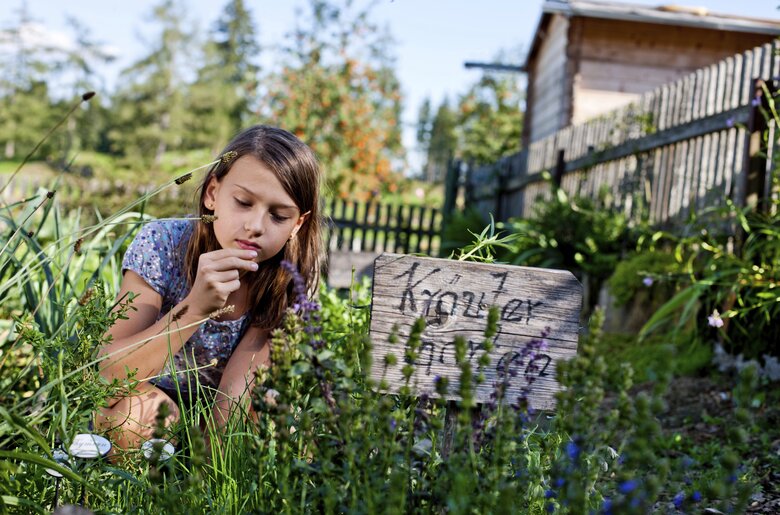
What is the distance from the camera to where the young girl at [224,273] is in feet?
7.14

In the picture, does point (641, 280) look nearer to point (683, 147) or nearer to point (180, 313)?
point (683, 147)

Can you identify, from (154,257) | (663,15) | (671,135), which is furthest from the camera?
(663,15)

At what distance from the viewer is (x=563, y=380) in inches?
55.8

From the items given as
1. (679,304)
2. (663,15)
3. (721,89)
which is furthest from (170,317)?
(663,15)

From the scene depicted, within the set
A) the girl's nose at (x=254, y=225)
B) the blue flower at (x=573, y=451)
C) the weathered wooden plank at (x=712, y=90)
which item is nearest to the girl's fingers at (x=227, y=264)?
the girl's nose at (x=254, y=225)

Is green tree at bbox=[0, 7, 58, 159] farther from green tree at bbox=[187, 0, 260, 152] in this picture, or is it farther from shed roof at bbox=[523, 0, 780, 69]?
shed roof at bbox=[523, 0, 780, 69]

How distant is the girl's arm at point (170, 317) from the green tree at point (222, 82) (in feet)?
158

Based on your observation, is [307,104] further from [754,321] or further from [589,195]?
[754,321]

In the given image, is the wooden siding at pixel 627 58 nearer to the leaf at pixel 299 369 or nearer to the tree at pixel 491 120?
the tree at pixel 491 120

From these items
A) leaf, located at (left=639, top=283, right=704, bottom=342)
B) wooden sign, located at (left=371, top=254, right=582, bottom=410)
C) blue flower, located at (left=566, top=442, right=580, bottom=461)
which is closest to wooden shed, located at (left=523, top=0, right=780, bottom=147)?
leaf, located at (left=639, top=283, right=704, bottom=342)

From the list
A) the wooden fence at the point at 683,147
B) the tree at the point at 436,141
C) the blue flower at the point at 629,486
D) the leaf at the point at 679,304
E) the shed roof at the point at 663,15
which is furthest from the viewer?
the tree at the point at 436,141

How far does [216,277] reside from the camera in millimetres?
2053

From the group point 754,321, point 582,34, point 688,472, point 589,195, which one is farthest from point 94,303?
point 582,34

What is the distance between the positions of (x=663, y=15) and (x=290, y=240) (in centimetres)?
1178
